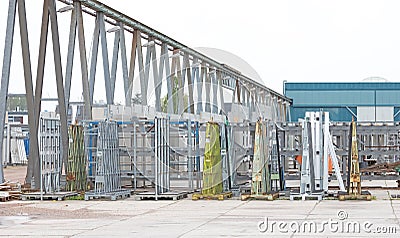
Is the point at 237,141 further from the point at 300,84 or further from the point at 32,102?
the point at 300,84

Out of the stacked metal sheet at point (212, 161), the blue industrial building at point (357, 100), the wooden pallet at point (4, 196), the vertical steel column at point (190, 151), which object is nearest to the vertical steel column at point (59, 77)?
the wooden pallet at point (4, 196)

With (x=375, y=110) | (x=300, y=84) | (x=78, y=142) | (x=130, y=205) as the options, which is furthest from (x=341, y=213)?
(x=300, y=84)

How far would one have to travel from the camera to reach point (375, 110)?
72.9m

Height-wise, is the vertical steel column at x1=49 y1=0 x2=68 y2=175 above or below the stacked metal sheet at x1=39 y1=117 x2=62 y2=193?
above

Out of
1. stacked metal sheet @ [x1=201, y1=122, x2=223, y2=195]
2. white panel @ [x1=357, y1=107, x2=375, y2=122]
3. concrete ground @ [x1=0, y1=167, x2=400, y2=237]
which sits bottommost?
concrete ground @ [x1=0, y1=167, x2=400, y2=237]

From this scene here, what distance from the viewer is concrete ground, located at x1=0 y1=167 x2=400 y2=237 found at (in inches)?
590

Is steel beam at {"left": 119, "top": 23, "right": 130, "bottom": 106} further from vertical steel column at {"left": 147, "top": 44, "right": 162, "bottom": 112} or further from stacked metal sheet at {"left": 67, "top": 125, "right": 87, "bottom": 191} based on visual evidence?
stacked metal sheet at {"left": 67, "top": 125, "right": 87, "bottom": 191}

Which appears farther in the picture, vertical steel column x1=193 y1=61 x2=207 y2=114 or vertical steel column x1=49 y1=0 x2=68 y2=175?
vertical steel column x1=193 y1=61 x2=207 y2=114

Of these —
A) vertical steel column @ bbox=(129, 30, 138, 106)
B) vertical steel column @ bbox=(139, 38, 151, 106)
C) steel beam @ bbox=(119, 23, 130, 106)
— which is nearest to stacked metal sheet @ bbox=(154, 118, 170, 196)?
steel beam @ bbox=(119, 23, 130, 106)

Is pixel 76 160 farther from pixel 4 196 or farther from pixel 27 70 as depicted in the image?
pixel 27 70

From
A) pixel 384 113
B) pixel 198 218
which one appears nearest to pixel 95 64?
pixel 198 218

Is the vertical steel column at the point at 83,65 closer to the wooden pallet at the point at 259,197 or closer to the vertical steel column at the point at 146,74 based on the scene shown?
the vertical steel column at the point at 146,74

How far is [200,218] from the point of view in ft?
59.0

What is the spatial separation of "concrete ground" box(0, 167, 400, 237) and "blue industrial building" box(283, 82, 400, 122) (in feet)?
168
